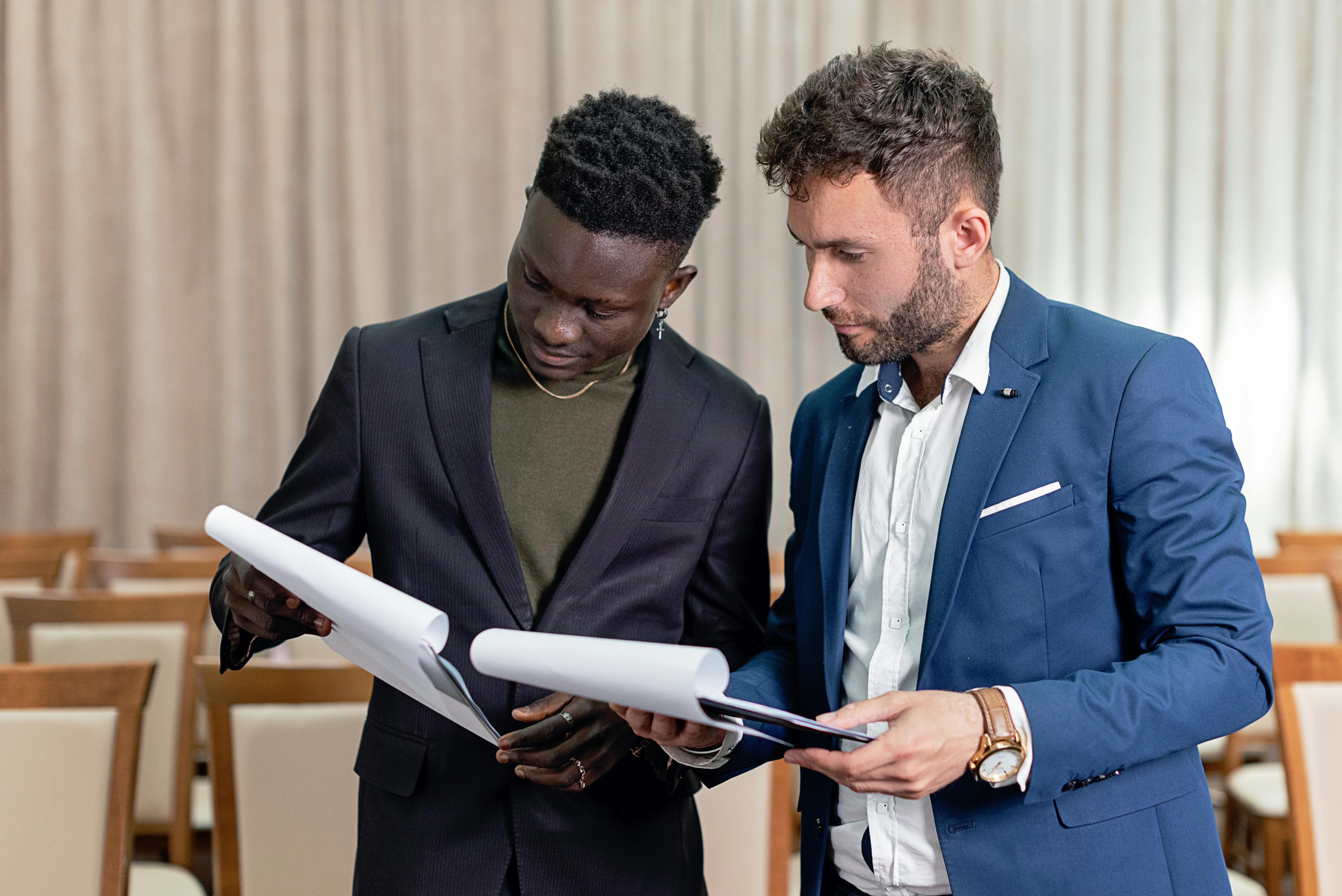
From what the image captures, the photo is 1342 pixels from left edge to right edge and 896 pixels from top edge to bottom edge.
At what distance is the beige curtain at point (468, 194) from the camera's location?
569 centimetres

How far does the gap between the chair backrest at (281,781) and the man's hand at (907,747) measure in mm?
1183

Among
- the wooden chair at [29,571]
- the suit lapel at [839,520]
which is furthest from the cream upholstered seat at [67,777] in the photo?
the wooden chair at [29,571]

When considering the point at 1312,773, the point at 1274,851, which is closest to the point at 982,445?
the point at 1312,773

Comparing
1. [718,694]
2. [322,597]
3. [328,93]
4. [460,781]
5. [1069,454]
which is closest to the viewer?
[718,694]

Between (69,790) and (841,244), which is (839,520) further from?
(69,790)

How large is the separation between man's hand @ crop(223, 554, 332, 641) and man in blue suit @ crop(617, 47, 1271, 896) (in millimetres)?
402

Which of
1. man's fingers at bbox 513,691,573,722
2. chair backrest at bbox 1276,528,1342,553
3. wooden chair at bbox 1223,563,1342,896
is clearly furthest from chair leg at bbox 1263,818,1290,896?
man's fingers at bbox 513,691,573,722

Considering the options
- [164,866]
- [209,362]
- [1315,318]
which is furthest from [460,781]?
[1315,318]

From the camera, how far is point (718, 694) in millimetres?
935

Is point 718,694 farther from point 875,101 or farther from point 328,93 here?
point 328,93

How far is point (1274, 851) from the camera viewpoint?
10.4 ft

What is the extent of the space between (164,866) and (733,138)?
458 cm

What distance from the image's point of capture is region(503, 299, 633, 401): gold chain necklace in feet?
4.88

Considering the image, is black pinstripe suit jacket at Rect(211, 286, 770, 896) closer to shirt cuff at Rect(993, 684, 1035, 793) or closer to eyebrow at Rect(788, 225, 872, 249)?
eyebrow at Rect(788, 225, 872, 249)
